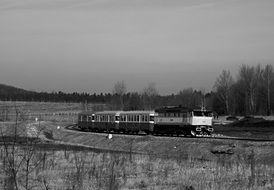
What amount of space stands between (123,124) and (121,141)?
1245 cm

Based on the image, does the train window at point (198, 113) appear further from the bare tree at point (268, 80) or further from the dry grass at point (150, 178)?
the bare tree at point (268, 80)

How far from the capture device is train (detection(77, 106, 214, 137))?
50.1 metres

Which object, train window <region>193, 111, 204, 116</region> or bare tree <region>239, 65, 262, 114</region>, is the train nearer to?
train window <region>193, 111, 204, 116</region>

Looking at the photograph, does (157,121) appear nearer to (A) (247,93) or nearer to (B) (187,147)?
(B) (187,147)

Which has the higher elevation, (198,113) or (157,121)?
(198,113)

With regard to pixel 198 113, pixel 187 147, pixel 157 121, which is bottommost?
pixel 187 147

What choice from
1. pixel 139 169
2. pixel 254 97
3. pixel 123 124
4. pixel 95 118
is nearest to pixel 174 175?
pixel 139 169

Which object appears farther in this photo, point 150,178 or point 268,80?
point 268,80

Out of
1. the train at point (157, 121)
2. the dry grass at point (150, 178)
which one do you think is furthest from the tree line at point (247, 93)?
the dry grass at point (150, 178)

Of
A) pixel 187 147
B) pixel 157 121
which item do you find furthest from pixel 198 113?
pixel 187 147

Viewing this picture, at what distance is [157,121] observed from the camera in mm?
56031

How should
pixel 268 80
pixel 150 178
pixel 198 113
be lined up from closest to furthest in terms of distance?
pixel 150 178 < pixel 198 113 < pixel 268 80

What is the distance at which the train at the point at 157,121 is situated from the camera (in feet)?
164

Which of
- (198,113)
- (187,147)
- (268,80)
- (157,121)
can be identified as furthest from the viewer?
(268,80)
